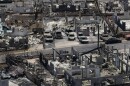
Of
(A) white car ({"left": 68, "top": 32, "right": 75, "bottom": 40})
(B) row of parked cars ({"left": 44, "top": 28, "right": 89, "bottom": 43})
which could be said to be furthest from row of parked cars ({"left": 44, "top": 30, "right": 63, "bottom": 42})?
(A) white car ({"left": 68, "top": 32, "right": 75, "bottom": 40})

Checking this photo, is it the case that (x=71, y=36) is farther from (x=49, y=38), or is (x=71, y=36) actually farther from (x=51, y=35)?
(x=49, y=38)

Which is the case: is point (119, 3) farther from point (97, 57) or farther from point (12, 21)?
point (97, 57)

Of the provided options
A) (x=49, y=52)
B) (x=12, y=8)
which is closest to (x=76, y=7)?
(x=12, y=8)

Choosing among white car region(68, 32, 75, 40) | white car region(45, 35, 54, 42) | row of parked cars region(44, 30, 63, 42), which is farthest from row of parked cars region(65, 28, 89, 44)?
white car region(45, 35, 54, 42)

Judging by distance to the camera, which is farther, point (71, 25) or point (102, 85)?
point (71, 25)

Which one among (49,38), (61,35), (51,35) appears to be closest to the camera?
(49,38)

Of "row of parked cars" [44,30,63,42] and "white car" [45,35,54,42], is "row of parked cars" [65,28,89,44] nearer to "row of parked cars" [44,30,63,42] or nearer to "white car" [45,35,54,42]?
"row of parked cars" [44,30,63,42]

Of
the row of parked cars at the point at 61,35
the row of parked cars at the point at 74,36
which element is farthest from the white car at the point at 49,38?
the row of parked cars at the point at 74,36

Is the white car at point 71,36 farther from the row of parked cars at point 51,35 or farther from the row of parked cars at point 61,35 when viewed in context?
the row of parked cars at point 51,35

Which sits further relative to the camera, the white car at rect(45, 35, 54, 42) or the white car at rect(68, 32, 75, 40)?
the white car at rect(68, 32, 75, 40)

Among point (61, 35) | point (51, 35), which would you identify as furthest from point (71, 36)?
point (51, 35)

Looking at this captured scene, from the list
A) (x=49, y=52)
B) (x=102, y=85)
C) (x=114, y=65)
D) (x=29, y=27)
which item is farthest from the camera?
(x=29, y=27)
